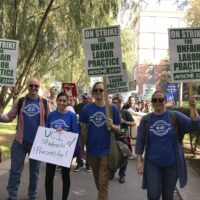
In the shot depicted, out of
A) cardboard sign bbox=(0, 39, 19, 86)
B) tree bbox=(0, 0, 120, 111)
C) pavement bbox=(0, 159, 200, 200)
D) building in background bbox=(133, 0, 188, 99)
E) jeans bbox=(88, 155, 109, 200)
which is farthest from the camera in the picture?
building in background bbox=(133, 0, 188, 99)

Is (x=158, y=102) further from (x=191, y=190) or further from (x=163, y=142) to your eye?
(x=191, y=190)

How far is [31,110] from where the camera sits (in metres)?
6.77

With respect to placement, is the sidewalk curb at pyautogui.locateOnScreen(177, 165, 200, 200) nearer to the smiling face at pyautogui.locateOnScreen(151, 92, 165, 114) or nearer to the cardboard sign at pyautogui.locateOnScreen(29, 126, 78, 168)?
the cardboard sign at pyautogui.locateOnScreen(29, 126, 78, 168)

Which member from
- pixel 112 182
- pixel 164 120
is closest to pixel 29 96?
pixel 164 120

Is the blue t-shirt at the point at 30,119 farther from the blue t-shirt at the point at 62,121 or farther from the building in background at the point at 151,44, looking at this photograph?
the building in background at the point at 151,44

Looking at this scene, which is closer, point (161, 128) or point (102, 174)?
point (161, 128)

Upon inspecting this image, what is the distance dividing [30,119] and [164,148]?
2.23 m

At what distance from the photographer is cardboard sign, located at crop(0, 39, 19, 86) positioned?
23.9ft

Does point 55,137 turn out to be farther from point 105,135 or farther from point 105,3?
point 105,3

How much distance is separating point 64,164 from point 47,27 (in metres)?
8.47

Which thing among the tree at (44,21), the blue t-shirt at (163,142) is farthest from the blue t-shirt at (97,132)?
the tree at (44,21)

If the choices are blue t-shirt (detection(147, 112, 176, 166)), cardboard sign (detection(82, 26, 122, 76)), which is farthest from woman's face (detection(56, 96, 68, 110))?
blue t-shirt (detection(147, 112, 176, 166))

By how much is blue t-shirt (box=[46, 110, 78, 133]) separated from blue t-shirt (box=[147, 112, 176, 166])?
1.50m

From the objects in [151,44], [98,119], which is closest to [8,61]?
[98,119]
